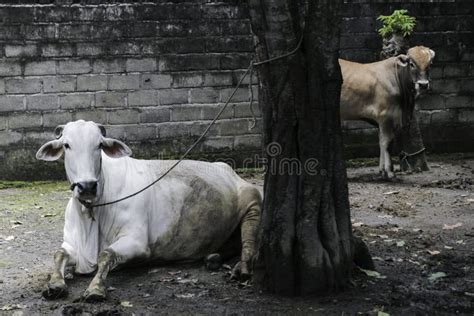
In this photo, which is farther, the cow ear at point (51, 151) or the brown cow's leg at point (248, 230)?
the cow ear at point (51, 151)

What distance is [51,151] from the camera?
19.9ft

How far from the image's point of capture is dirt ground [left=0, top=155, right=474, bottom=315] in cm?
530

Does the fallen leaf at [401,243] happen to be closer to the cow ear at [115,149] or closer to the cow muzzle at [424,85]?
the cow ear at [115,149]

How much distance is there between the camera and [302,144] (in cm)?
542

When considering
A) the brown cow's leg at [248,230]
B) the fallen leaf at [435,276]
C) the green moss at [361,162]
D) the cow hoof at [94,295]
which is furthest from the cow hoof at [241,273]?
the green moss at [361,162]

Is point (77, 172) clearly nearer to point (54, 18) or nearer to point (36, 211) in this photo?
point (36, 211)

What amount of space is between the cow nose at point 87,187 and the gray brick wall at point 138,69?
456 centimetres

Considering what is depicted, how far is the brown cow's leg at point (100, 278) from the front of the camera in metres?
5.35

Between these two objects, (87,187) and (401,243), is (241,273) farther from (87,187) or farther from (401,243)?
(401,243)

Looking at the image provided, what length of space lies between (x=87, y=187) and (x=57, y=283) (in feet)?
2.29

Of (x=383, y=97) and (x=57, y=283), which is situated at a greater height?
(x=383, y=97)

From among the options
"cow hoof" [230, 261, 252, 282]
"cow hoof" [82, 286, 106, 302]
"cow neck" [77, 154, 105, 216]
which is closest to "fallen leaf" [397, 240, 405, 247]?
"cow hoof" [230, 261, 252, 282]

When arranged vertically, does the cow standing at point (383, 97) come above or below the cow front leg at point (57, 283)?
above

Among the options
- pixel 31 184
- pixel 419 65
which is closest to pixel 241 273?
pixel 419 65
